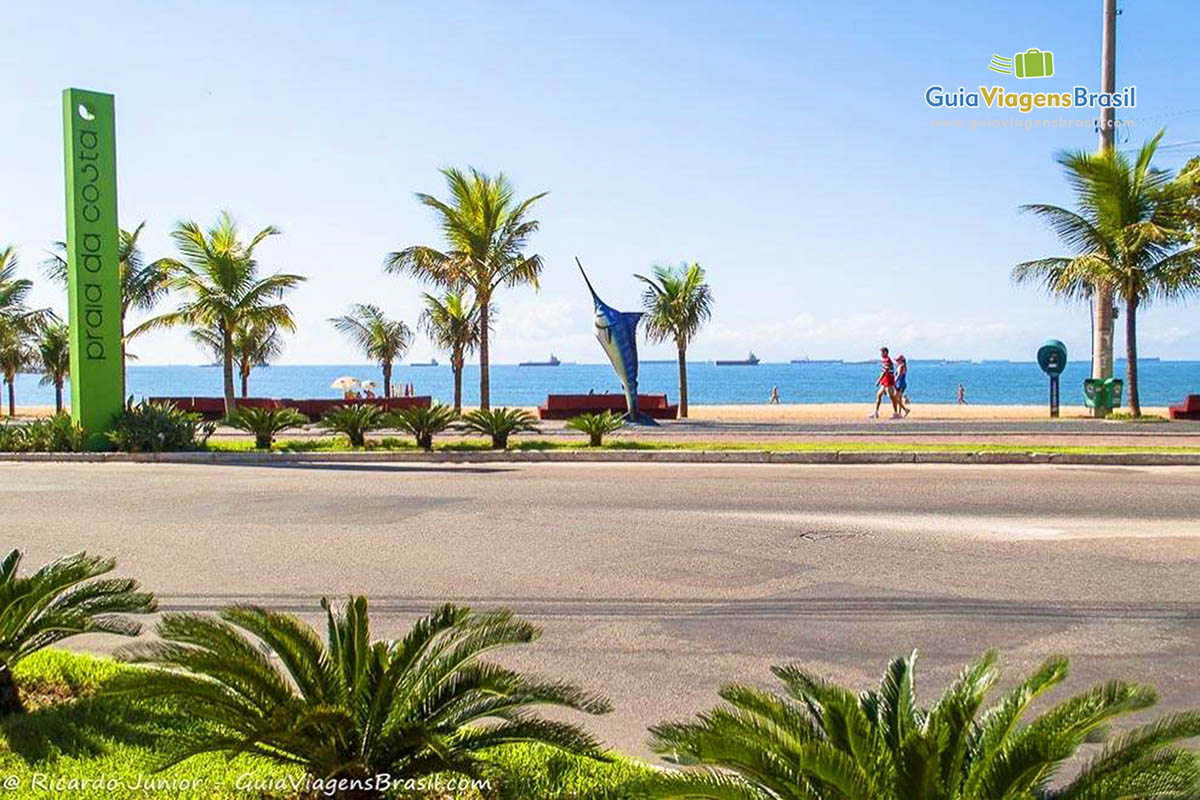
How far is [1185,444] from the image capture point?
20094 mm

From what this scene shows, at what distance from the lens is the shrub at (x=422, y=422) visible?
2042 centimetres

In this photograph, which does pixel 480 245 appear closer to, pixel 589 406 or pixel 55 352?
pixel 589 406

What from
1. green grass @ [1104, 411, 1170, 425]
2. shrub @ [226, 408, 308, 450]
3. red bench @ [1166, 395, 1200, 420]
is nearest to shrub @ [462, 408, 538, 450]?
shrub @ [226, 408, 308, 450]

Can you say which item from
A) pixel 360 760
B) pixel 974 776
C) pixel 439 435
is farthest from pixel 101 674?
pixel 439 435

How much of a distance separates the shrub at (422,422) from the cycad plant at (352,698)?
16.2 metres

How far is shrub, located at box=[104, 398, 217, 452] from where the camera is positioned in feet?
66.5

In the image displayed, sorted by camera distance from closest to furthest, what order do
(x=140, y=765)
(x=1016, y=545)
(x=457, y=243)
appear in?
(x=140, y=765), (x=1016, y=545), (x=457, y=243)

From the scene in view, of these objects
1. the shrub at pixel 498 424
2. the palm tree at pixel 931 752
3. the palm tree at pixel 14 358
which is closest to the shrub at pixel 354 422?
the shrub at pixel 498 424

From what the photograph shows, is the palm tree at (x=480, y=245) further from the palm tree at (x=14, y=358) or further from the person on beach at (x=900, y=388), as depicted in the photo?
the palm tree at (x=14, y=358)

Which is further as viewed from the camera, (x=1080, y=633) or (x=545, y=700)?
(x=1080, y=633)

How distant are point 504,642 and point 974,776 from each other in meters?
1.89

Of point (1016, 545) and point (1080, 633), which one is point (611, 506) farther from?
point (1080, 633)

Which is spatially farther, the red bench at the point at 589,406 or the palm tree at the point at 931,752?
the red bench at the point at 589,406

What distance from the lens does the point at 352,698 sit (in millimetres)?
4047
